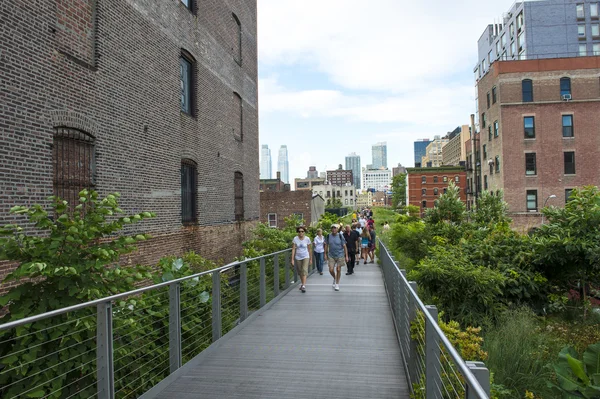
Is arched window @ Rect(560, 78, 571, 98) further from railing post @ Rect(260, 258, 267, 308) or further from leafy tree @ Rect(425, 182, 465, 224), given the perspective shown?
railing post @ Rect(260, 258, 267, 308)

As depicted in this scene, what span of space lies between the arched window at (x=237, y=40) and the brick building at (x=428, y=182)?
70166 millimetres

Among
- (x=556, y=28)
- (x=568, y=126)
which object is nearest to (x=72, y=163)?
(x=568, y=126)

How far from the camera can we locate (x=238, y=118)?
64.4ft

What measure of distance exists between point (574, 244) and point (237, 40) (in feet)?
50.0

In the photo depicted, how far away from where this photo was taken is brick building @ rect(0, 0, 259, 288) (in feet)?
26.0

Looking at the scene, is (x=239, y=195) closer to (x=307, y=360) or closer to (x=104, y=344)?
(x=307, y=360)

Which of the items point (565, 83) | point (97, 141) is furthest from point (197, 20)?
point (565, 83)

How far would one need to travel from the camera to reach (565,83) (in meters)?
41.0

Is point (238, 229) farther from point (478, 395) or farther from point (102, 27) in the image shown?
point (478, 395)

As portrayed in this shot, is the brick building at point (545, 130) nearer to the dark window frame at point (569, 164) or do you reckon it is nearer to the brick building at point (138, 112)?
the dark window frame at point (569, 164)

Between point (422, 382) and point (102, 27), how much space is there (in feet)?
32.7

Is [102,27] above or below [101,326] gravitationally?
above

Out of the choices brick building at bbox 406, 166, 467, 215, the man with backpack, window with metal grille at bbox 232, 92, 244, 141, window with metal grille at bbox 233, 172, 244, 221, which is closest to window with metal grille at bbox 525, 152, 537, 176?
window with metal grille at bbox 232, 92, 244, 141

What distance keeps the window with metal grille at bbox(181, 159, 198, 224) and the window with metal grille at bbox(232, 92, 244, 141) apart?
14.2 feet
